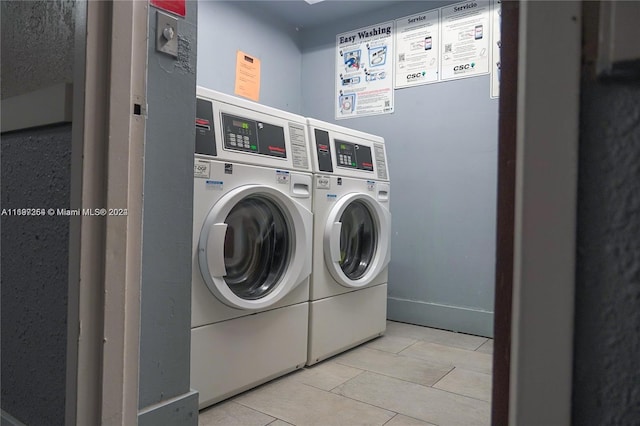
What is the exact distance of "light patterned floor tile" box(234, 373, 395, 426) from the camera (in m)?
1.49

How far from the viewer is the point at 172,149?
1089mm

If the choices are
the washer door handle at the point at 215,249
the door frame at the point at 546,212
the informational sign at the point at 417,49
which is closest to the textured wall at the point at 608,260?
the door frame at the point at 546,212

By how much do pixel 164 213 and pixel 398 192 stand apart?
2.05 m

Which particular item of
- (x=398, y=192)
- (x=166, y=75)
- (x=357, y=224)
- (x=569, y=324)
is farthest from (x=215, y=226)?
(x=398, y=192)

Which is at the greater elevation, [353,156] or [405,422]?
[353,156]

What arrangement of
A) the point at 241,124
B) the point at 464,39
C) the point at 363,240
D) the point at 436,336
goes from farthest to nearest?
the point at 464,39 → the point at 436,336 → the point at 363,240 → the point at 241,124

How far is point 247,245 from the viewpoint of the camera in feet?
5.68

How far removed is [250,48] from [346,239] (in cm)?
151

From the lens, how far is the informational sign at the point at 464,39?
2566mm

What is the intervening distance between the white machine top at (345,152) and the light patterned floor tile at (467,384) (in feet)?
3.51

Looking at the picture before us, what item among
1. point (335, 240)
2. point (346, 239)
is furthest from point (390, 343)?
point (335, 240)

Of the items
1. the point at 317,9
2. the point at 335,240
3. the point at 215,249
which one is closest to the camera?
the point at 215,249

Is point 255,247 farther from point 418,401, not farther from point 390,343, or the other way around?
point 390,343

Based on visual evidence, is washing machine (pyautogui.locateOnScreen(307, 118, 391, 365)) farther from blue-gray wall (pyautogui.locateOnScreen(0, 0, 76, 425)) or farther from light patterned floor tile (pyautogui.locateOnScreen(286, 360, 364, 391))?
blue-gray wall (pyautogui.locateOnScreen(0, 0, 76, 425))
